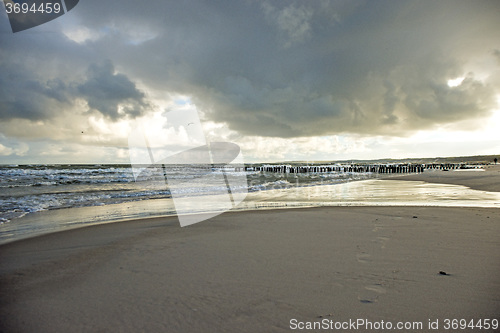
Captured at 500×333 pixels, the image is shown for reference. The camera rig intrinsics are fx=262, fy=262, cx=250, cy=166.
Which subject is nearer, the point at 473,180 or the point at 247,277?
the point at 247,277

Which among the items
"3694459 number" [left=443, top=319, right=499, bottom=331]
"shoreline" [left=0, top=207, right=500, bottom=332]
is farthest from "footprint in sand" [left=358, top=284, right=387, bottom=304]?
"3694459 number" [left=443, top=319, right=499, bottom=331]

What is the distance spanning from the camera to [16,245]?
5.84m

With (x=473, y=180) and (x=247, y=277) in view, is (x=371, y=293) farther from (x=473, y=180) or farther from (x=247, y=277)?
(x=473, y=180)

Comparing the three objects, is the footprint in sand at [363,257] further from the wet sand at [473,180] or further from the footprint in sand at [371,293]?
the wet sand at [473,180]

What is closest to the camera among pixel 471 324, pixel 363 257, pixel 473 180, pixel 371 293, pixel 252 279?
pixel 471 324

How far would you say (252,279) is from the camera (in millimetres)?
3656

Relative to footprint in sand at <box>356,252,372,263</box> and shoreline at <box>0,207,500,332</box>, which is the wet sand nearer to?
shoreline at <box>0,207,500,332</box>

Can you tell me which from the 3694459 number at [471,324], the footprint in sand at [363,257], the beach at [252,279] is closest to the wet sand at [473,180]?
the beach at [252,279]

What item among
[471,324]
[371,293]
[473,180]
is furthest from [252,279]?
[473,180]

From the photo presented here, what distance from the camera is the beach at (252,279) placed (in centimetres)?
276

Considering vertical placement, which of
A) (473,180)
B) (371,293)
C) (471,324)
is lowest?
(473,180)

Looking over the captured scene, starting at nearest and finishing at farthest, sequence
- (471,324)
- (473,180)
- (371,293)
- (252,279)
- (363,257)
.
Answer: (471,324) < (371,293) < (252,279) < (363,257) < (473,180)

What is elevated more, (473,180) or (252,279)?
(252,279)

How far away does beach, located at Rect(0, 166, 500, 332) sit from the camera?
2.76 metres
